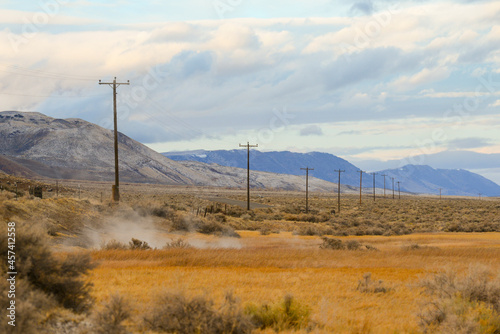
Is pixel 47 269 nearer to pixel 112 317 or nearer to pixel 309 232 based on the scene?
pixel 112 317

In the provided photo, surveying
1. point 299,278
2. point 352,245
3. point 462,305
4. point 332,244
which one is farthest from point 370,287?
point 332,244

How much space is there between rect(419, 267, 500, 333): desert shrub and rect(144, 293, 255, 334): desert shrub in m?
3.49

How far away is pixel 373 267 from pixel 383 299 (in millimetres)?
6452

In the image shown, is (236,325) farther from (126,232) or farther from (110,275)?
(126,232)

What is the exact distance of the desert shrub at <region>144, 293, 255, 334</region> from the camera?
7.24 m

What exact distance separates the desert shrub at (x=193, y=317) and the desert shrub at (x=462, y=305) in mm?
3493

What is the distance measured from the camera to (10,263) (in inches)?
287

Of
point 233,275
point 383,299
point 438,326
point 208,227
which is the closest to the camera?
point 438,326

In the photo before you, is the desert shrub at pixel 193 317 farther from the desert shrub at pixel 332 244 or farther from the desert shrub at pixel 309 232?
the desert shrub at pixel 309 232

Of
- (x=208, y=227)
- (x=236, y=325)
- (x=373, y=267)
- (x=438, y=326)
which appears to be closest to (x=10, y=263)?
(x=236, y=325)

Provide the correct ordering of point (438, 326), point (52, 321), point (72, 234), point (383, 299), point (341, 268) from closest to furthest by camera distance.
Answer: point (52, 321), point (438, 326), point (383, 299), point (341, 268), point (72, 234)

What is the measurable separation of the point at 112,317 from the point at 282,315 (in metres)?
3.28

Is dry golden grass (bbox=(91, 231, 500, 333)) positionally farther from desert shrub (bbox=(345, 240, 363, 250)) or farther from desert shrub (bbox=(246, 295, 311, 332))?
desert shrub (bbox=(345, 240, 363, 250))

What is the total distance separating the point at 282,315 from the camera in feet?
28.8
